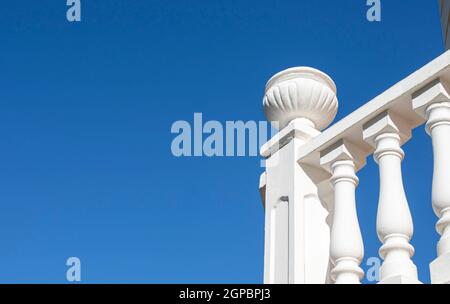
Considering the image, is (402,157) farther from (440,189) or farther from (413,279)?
(413,279)

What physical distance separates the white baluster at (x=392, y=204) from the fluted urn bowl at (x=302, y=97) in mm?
482

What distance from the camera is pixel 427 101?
2930mm

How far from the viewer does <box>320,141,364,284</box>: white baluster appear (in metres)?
2.96

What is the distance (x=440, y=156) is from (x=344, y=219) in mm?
505

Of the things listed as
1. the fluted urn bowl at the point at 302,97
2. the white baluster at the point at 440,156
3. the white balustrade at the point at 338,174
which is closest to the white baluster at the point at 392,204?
the white balustrade at the point at 338,174

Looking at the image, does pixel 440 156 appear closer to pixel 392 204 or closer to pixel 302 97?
pixel 392 204

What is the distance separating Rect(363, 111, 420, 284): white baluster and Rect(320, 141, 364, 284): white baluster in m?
0.15

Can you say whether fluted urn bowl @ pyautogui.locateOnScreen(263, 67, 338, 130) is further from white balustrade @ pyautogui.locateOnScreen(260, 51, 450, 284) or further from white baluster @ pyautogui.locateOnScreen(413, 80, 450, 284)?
white baluster @ pyautogui.locateOnScreen(413, 80, 450, 284)

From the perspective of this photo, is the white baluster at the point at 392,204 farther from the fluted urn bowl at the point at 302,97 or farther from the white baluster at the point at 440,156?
the fluted urn bowl at the point at 302,97

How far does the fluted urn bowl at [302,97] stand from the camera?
3596 millimetres

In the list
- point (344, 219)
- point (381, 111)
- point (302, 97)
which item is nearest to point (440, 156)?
point (381, 111)

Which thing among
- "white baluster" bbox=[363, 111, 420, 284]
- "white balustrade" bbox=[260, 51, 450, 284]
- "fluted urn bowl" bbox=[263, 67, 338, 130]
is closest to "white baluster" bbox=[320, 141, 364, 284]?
"white balustrade" bbox=[260, 51, 450, 284]
